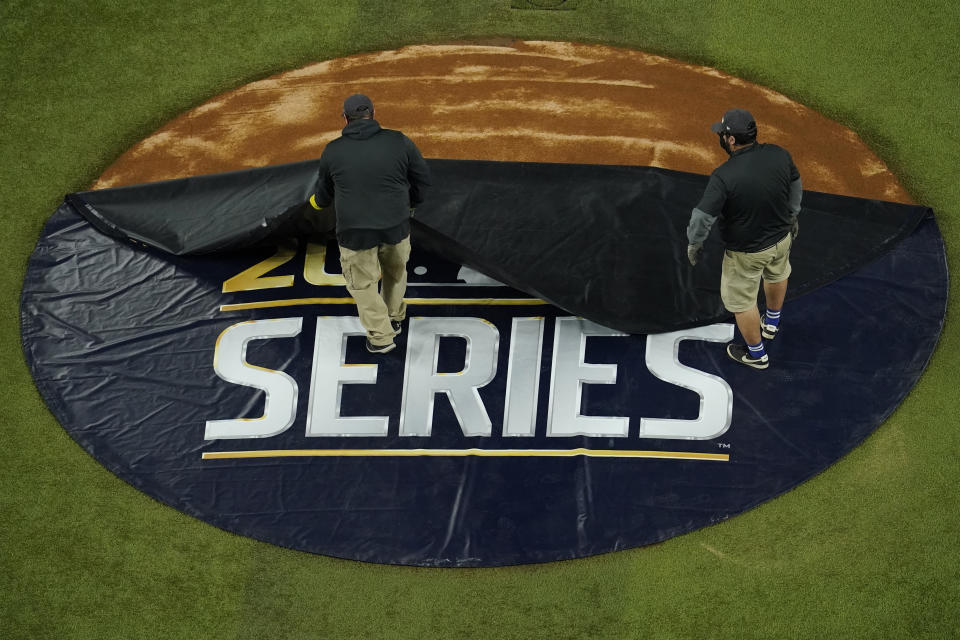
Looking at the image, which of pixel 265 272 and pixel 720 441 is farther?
pixel 265 272

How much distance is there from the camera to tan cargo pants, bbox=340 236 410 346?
5.19 metres

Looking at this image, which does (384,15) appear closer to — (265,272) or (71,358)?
(265,272)

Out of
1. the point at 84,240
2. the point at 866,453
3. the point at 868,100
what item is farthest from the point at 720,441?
the point at 84,240

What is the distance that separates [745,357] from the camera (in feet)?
17.9

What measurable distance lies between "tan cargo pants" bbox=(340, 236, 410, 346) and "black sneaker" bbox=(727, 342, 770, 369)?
197 centimetres

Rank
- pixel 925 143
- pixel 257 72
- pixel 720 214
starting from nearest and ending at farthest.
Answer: pixel 720 214 → pixel 925 143 → pixel 257 72

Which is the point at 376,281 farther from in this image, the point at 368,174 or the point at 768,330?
the point at 768,330

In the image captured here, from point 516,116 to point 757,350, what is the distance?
8.98ft

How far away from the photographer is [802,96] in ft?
23.7

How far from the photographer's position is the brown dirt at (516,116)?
22.1 feet

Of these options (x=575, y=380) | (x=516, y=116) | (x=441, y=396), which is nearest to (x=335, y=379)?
(x=441, y=396)

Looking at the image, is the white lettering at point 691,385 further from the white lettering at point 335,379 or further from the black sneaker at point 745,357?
the white lettering at point 335,379

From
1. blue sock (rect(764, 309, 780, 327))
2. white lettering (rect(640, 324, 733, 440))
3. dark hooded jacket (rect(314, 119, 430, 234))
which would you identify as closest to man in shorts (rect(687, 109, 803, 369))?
blue sock (rect(764, 309, 780, 327))

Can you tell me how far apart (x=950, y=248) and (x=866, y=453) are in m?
1.80
